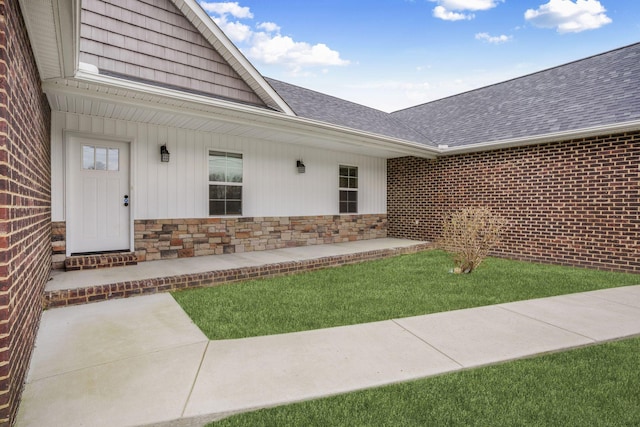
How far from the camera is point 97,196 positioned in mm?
5867

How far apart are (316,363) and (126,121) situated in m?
5.62

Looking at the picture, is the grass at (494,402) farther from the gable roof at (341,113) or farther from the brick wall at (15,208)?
the gable roof at (341,113)

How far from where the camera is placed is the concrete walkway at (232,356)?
2.21 m

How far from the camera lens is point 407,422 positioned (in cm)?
206

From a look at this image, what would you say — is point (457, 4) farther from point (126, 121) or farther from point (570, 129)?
point (126, 121)

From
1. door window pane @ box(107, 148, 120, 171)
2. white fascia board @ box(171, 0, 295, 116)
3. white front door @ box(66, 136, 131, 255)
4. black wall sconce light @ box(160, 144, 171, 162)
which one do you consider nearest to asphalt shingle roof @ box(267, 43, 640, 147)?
white fascia board @ box(171, 0, 295, 116)

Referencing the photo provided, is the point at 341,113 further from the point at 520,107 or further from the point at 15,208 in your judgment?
the point at 15,208

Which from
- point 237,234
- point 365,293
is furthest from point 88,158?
point 365,293

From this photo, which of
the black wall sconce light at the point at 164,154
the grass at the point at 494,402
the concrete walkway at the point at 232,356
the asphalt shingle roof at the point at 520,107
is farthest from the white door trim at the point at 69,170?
the grass at the point at 494,402

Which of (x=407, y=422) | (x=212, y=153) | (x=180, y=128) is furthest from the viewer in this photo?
(x=212, y=153)

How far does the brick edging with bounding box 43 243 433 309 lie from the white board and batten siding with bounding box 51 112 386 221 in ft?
6.24

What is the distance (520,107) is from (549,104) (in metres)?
0.76

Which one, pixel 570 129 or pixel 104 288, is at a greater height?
pixel 570 129

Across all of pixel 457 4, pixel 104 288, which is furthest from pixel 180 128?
pixel 457 4
